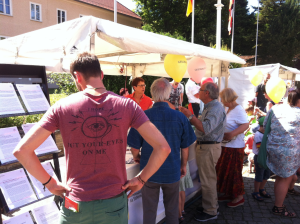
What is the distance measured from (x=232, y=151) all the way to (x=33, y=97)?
266 centimetres

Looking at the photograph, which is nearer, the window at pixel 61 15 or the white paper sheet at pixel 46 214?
the white paper sheet at pixel 46 214

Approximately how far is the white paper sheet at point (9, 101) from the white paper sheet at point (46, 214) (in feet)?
2.91

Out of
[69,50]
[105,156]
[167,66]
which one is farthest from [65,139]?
[167,66]

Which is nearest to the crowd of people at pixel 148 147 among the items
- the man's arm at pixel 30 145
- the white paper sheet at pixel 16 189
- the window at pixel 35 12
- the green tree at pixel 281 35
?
the man's arm at pixel 30 145

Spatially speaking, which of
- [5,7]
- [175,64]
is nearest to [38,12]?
[5,7]

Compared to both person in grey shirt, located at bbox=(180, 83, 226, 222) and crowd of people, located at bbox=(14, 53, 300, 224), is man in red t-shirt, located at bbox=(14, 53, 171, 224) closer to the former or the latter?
crowd of people, located at bbox=(14, 53, 300, 224)

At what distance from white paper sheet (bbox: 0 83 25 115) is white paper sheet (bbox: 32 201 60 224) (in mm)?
888

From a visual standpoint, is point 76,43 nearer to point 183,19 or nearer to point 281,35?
point 183,19

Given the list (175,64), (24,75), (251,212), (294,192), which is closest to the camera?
(24,75)

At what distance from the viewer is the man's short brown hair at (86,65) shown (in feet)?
4.31

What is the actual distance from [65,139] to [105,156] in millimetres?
232

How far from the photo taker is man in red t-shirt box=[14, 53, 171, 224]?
1.26m

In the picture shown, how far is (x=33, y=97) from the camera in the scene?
7.32 ft

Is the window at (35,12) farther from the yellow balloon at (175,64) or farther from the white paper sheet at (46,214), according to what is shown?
the white paper sheet at (46,214)
